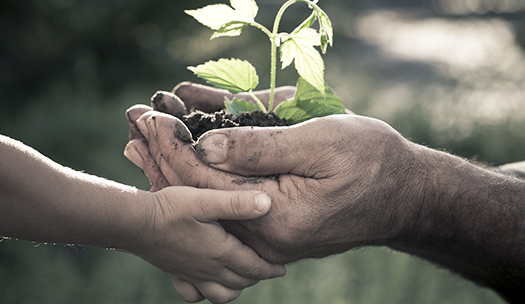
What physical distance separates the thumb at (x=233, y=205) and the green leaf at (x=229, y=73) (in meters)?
0.38

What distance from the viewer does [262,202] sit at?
1196 millimetres

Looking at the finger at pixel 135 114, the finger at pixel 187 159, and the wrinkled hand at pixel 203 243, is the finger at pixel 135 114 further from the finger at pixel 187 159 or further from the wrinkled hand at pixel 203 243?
the wrinkled hand at pixel 203 243

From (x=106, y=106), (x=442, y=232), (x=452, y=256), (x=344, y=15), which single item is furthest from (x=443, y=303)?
(x=344, y=15)

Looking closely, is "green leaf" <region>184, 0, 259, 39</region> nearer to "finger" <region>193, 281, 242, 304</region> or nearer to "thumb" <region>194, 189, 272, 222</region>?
"thumb" <region>194, 189, 272, 222</region>

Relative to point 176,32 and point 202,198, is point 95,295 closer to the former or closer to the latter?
point 202,198

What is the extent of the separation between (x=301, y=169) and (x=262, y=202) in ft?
0.53

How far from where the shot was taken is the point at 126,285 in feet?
9.53

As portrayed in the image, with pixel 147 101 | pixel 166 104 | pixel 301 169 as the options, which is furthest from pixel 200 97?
pixel 147 101

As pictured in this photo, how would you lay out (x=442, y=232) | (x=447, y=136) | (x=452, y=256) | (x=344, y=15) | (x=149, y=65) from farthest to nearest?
(x=344, y=15)
(x=149, y=65)
(x=447, y=136)
(x=452, y=256)
(x=442, y=232)

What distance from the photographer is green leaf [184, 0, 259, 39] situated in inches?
49.0

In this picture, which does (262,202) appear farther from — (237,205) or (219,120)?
(219,120)

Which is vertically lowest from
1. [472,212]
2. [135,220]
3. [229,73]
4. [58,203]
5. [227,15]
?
[472,212]

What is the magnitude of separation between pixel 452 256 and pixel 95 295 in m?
2.34

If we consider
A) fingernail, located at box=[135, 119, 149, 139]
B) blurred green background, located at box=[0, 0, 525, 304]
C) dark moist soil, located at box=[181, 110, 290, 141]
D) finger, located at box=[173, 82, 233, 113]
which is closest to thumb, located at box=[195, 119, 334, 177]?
dark moist soil, located at box=[181, 110, 290, 141]
